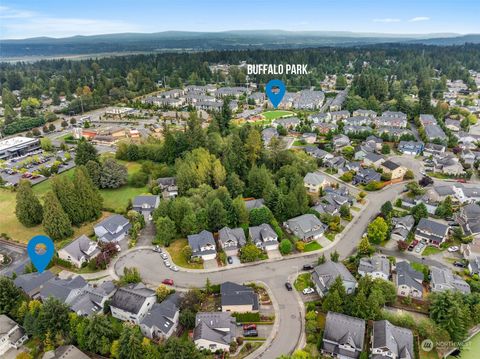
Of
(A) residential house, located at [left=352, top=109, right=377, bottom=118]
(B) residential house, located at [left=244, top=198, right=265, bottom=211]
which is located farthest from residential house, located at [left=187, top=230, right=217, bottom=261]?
(A) residential house, located at [left=352, top=109, right=377, bottom=118]

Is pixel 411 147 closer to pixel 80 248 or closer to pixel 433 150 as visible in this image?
pixel 433 150

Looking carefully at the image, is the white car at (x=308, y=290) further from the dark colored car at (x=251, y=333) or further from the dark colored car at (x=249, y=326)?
the dark colored car at (x=251, y=333)

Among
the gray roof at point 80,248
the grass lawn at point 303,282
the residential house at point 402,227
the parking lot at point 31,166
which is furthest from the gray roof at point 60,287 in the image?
the residential house at point 402,227

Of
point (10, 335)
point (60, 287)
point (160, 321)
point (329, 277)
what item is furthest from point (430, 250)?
point (10, 335)

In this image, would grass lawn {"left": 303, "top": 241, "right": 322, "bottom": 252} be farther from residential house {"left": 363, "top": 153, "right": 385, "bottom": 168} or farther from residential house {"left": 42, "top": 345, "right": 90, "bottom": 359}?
residential house {"left": 363, "top": 153, "right": 385, "bottom": 168}

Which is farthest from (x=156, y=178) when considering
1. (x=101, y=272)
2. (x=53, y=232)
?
(x=101, y=272)

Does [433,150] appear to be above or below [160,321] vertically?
above
